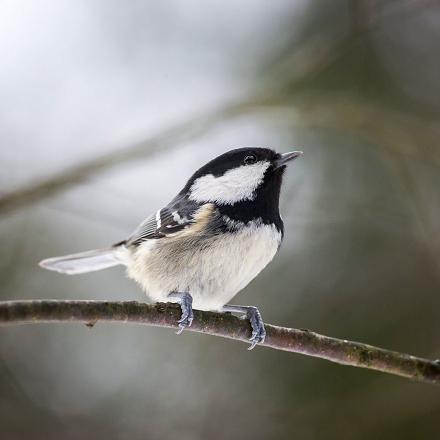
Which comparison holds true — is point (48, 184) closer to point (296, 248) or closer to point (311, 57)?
point (311, 57)

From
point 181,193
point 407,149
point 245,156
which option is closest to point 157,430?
point 181,193

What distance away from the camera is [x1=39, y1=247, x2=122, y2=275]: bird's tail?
2.82 metres

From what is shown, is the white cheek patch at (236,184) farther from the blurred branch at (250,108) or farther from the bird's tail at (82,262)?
the bird's tail at (82,262)

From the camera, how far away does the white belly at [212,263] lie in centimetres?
247

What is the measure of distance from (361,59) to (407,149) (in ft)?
5.64

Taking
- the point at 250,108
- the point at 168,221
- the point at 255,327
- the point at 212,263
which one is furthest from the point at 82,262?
the point at 250,108

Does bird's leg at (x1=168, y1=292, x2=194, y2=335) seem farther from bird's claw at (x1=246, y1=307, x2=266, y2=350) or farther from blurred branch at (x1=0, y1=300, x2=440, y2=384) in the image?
bird's claw at (x1=246, y1=307, x2=266, y2=350)

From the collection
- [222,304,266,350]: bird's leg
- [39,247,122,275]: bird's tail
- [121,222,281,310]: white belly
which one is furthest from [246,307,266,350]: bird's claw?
[39,247,122,275]: bird's tail

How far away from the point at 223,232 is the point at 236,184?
8.5 inches

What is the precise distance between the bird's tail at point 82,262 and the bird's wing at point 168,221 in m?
0.15

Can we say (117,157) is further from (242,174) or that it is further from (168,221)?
(242,174)

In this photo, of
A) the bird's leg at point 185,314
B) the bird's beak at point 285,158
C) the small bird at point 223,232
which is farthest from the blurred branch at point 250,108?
the bird's leg at point 185,314

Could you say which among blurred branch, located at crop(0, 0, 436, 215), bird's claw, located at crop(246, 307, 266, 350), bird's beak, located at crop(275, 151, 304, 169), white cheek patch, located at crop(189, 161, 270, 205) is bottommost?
bird's claw, located at crop(246, 307, 266, 350)

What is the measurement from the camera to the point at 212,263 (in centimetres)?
249
